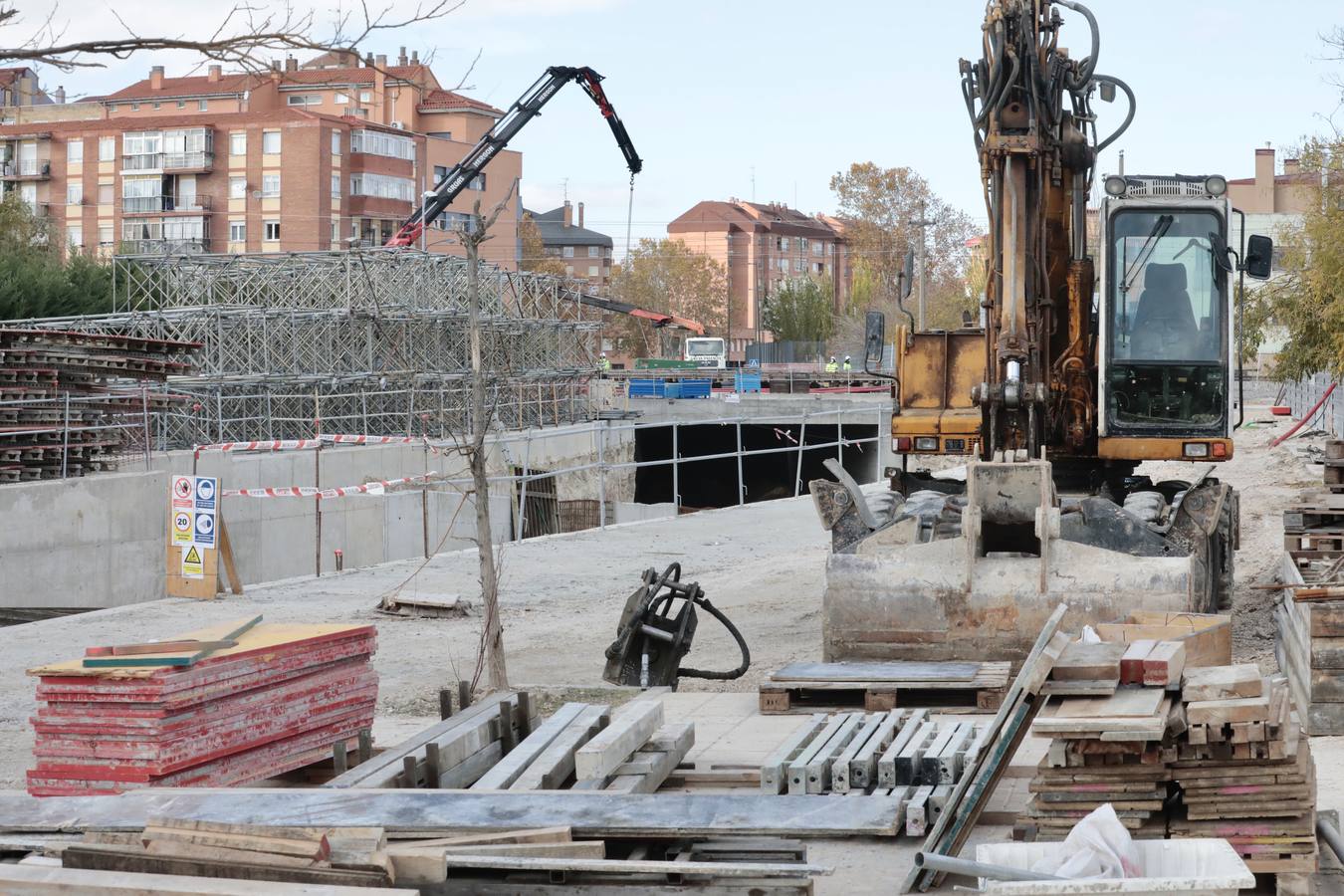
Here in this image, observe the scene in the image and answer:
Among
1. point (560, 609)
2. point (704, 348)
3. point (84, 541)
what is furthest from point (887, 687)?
point (704, 348)

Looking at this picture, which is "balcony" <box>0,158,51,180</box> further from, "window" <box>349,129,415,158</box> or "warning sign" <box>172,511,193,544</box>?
"warning sign" <box>172,511,193,544</box>

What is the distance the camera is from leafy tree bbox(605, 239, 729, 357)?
111 m

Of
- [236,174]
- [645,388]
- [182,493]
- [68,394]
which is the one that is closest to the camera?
[182,493]

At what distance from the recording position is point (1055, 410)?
13.9m

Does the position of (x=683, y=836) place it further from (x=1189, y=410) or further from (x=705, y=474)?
(x=705, y=474)

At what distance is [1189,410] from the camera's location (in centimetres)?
1355

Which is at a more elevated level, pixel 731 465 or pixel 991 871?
pixel 991 871

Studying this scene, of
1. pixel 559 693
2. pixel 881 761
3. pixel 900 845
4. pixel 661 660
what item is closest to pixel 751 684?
pixel 661 660

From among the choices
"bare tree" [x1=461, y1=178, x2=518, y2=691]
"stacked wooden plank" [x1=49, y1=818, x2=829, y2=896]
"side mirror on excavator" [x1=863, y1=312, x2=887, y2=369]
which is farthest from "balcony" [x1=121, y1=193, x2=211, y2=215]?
"stacked wooden plank" [x1=49, y1=818, x2=829, y2=896]

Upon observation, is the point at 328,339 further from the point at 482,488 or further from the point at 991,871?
the point at 991,871

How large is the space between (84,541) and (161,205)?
2625 inches

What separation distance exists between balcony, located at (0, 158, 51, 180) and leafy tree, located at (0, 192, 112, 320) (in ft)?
95.7

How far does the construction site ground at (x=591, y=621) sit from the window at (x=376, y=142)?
63.0 m

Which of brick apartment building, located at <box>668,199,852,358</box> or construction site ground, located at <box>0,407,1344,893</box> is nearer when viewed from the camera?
construction site ground, located at <box>0,407,1344,893</box>
